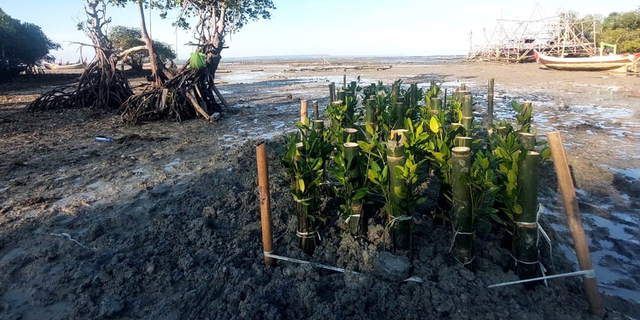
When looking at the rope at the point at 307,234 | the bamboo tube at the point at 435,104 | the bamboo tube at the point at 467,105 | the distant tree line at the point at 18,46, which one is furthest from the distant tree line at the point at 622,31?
the distant tree line at the point at 18,46

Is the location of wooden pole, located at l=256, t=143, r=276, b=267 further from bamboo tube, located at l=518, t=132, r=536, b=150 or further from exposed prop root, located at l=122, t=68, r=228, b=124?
exposed prop root, located at l=122, t=68, r=228, b=124

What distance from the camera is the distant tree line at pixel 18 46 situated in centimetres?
2105

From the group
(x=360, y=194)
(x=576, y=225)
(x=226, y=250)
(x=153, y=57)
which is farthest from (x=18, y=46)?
(x=576, y=225)

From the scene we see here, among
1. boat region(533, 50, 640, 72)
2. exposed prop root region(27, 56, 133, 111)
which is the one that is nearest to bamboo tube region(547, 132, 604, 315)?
exposed prop root region(27, 56, 133, 111)

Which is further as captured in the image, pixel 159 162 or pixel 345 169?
pixel 159 162

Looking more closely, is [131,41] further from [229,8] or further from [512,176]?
[512,176]

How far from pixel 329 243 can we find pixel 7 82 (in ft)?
86.7

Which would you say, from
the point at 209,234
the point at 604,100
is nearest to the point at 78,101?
the point at 209,234

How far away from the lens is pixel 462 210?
2.93m

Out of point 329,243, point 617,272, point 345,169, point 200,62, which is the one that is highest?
point 200,62

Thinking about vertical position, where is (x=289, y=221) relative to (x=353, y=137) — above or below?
below

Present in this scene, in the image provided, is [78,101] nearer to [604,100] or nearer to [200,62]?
[200,62]

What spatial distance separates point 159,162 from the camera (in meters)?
6.36

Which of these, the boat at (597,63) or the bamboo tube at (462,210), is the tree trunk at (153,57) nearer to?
the bamboo tube at (462,210)
